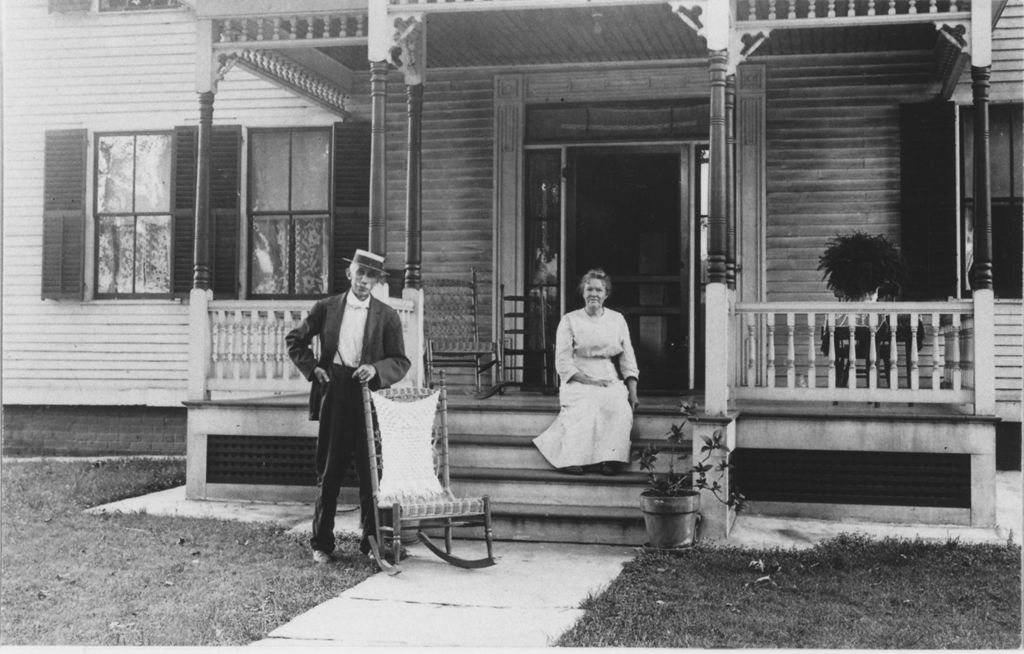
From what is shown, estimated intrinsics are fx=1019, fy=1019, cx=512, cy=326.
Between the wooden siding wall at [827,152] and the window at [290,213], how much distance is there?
4.53 meters

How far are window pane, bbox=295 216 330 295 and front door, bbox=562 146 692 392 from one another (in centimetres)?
255

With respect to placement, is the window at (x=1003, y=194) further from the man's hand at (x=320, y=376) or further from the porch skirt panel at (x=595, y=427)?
the man's hand at (x=320, y=376)

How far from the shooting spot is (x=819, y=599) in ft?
17.1

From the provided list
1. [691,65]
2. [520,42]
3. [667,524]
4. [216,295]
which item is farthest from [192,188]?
[667,524]

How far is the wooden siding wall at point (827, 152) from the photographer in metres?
9.45

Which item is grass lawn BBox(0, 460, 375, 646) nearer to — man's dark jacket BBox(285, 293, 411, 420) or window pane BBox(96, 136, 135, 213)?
man's dark jacket BBox(285, 293, 411, 420)

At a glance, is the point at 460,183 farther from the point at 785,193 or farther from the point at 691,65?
the point at 785,193

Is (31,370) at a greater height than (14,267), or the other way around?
(14,267)

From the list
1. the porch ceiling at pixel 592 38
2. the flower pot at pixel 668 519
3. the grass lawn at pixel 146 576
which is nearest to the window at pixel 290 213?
the porch ceiling at pixel 592 38

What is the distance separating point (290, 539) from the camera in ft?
21.9

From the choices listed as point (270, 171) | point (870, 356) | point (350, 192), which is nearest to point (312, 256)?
point (350, 192)

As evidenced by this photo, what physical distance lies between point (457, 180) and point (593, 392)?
12.5ft

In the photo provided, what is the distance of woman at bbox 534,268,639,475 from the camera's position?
23.3 ft

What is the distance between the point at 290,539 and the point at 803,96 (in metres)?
6.26
